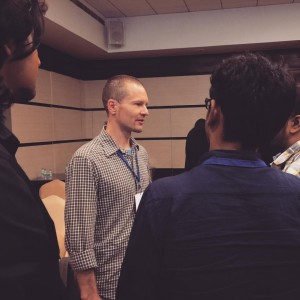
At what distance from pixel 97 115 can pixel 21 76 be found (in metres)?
4.88

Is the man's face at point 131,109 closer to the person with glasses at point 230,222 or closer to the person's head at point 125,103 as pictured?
the person's head at point 125,103

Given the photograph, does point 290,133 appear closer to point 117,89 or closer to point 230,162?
point 230,162

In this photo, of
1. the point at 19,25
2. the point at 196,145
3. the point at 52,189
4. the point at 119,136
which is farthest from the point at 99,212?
the point at 52,189

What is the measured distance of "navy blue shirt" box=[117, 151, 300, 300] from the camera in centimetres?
87

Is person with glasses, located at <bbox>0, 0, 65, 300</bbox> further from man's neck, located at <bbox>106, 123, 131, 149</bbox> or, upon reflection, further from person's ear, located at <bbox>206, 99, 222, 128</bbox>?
man's neck, located at <bbox>106, 123, 131, 149</bbox>

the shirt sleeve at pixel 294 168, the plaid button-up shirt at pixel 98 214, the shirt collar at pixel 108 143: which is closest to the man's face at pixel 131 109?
the shirt collar at pixel 108 143

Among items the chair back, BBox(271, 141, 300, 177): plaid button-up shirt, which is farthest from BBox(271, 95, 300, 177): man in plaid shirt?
the chair back

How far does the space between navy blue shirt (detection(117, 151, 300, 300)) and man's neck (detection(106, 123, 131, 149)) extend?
41.3 inches

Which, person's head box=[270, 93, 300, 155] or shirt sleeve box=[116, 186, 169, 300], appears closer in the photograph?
shirt sleeve box=[116, 186, 169, 300]

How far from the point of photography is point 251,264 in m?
0.87

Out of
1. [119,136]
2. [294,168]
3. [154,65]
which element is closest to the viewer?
[294,168]

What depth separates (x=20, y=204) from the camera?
72 cm

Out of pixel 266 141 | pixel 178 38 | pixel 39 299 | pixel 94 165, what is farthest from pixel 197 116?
pixel 39 299

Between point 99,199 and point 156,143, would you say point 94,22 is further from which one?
point 99,199
